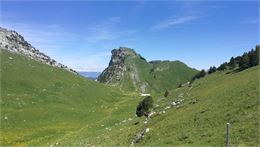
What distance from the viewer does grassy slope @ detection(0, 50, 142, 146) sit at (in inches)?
2421

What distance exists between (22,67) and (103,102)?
36.1 m

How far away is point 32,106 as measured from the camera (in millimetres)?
85438

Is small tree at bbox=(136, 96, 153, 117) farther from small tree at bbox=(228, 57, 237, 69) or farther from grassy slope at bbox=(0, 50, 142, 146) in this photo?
small tree at bbox=(228, 57, 237, 69)

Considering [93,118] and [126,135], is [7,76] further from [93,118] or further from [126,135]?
[126,135]

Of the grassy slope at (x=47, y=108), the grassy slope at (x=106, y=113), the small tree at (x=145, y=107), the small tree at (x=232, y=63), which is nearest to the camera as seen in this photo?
the grassy slope at (x=106, y=113)

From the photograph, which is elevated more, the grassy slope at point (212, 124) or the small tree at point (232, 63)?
the small tree at point (232, 63)

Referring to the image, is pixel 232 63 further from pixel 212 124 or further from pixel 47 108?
pixel 212 124

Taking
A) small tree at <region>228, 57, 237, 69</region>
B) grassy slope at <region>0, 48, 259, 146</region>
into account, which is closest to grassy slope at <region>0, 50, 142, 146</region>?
grassy slope at <region>0, 48, 259, 146</region>

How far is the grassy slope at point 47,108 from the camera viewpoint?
202ft

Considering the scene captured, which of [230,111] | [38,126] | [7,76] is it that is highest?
[7,76]

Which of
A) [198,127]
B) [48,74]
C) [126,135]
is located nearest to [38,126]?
[126,135]

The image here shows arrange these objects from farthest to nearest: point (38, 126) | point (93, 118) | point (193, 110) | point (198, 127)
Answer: point (93, 118), point (38, 126), point (193, 110), point (198, 127)

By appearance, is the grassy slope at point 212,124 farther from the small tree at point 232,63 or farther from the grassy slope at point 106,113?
the small tree at point 232,63

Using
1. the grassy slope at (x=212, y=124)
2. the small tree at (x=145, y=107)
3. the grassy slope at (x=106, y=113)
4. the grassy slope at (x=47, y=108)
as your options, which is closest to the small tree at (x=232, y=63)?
the grassy slope at (x=106, y=113)
